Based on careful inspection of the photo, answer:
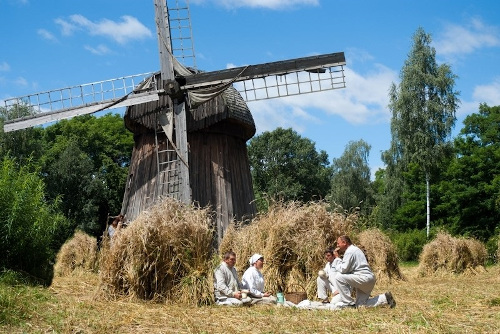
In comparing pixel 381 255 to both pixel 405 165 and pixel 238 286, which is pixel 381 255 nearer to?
pixel 238 286

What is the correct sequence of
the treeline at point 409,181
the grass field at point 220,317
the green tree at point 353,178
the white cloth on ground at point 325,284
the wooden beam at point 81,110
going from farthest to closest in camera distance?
the green tree at point 353,178 → the treeline at point 409,181 → the wooden beam at point 81,110 → the white cloth on ground at point 325,284 → the grass field at point 220,317

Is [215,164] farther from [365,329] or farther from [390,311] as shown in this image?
[365,329]

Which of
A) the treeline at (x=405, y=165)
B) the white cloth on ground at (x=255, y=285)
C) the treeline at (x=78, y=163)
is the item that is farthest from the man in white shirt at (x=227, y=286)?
the treeline at (x=405, y=165)

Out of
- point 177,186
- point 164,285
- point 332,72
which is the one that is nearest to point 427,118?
point 332,72

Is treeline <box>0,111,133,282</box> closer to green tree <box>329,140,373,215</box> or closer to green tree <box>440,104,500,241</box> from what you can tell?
green tree <box>329,140,373,215</box>

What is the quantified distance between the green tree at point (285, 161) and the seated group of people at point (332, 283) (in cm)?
3528

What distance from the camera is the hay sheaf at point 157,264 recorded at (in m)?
10.8

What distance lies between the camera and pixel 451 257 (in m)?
19.9

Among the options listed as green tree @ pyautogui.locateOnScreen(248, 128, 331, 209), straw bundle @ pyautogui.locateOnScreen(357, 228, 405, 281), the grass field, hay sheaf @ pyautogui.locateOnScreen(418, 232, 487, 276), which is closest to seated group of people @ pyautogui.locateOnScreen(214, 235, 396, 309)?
the grass field

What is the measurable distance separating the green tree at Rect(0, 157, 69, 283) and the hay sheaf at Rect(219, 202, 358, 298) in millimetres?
3782

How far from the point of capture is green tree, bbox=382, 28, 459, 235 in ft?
108

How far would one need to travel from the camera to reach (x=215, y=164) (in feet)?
59.0

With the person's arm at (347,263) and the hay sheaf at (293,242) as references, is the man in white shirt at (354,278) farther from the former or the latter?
the hay sheaf at (293,242)

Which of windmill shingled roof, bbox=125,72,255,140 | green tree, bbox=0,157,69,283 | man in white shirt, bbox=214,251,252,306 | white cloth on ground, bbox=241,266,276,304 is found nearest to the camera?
man in white shirt, bbox=214,251,252,306
